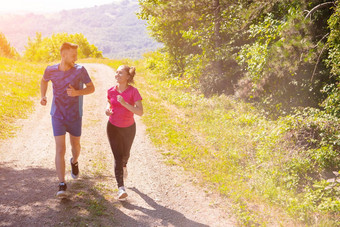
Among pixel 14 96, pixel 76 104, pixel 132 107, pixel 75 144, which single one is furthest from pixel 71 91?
pixel 14 96

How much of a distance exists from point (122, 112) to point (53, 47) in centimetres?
6731

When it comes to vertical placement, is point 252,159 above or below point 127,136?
below

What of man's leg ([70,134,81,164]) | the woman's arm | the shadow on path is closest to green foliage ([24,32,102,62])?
man's leg ([70,134,81,164])

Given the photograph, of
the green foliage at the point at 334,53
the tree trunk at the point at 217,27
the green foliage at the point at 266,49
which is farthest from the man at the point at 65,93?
the tree trunk at the point at 217,27

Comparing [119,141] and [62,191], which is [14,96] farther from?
[119,141]

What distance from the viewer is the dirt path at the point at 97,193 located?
4379mm

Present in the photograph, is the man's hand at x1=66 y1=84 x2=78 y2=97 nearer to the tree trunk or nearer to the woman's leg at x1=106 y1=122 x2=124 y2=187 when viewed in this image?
the woman's leg at x1=106 y1=122 x2=124 y2=187

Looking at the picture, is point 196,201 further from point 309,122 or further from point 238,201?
point 309,122

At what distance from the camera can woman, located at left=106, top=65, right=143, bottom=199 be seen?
4.54 metres

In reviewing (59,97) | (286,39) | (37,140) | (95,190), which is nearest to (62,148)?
(59,97)

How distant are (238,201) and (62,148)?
3.26m

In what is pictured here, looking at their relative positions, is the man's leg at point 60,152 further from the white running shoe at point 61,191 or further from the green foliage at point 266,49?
the green foliage at point 266,49

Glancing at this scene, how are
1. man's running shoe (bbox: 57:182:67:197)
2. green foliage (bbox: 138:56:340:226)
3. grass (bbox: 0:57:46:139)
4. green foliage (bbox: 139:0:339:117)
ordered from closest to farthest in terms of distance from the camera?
1. man's running shoe (bbox: 57:182:67:197)
2. green foliage (bbox: 138:56:340:226)
3. green foliage (bbox: 139:0:339:117)
4. grass (bbox: 0:57:46:139)

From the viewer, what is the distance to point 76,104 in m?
4.57
